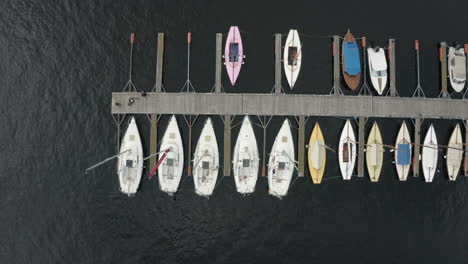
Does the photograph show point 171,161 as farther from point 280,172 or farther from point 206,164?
point 280,172

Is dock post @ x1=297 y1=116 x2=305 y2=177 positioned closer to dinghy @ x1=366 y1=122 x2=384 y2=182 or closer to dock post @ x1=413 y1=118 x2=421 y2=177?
dinghy @ x1=366 y1=122 x2=384 y2=182

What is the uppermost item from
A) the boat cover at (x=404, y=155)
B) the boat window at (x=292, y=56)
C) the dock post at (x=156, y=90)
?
the boat window at (x=292, y=56)

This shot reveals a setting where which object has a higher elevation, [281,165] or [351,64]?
[351,64]

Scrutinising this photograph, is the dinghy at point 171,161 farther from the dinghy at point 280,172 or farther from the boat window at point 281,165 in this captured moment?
the boat window at point 281,165

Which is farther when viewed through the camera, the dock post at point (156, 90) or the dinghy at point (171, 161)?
the dock post at point (156, 90)

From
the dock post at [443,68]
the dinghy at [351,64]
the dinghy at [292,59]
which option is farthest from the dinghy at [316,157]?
the dock post at [443,68]

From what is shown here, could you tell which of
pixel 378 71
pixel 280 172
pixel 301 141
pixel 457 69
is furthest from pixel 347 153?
pixel 457 69

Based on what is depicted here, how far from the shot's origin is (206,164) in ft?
74.0

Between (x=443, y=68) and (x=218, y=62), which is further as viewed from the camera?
(x=443, y=68)

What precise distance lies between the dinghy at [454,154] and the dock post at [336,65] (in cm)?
964

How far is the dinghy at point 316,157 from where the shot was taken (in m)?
23.0

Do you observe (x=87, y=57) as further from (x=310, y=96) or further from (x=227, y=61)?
(x=310, y=96)

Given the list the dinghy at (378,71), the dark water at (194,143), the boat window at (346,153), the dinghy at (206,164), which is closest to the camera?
the dark water at (194,143)

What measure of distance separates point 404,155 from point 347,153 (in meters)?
4.46
